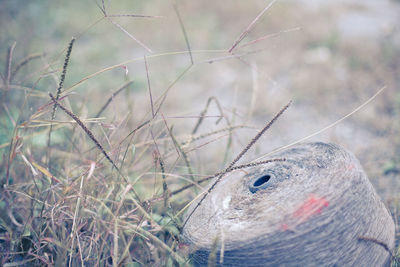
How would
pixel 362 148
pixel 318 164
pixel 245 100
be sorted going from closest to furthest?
pixel 318 164 < pixel 362 148 < pixel 245 100

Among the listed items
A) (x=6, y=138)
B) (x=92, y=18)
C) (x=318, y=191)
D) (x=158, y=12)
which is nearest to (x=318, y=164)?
(x=318, y=191)

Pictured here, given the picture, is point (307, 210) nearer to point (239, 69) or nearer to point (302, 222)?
point (302, 222)

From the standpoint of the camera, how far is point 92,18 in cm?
438

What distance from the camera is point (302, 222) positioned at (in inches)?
38.5

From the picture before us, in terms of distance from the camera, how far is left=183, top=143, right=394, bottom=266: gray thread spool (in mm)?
979

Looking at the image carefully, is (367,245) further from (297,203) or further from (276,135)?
(276,135)

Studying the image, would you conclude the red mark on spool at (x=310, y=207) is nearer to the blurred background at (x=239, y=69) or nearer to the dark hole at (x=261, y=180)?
the dark hole at (x=261, y=180)

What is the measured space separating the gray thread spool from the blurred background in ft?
1.85

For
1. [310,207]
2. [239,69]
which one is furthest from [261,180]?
[239,69]

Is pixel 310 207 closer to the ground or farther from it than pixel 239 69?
closer to the ground

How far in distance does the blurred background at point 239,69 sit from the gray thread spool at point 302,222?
22.2 inches

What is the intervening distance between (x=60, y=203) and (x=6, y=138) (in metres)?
0.95

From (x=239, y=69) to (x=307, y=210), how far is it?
2646mm

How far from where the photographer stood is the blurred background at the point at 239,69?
92.4 inches
